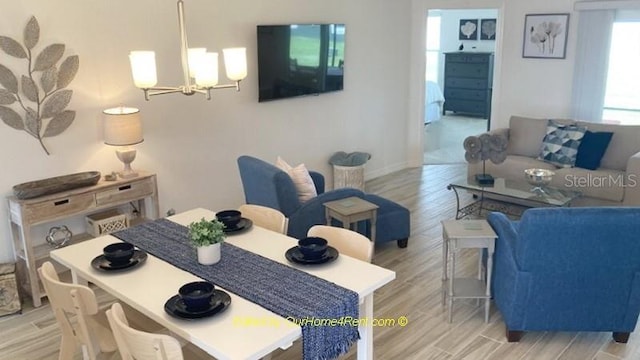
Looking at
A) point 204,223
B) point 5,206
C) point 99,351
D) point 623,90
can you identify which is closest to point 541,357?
point 204,223

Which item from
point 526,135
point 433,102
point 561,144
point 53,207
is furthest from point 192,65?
point 433,102

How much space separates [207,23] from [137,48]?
29.7 inches

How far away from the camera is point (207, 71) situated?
3143 millimetres

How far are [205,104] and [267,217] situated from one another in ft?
7.47

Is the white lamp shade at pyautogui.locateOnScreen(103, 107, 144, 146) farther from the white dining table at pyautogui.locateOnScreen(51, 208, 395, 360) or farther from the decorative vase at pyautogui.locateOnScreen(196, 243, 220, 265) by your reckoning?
the decorative vase at pyautogui.locateOnScreen(196, 243, 220, 265)

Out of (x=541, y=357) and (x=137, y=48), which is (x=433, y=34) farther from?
(x=541, y=357)

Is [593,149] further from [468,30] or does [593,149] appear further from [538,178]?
[468,30]

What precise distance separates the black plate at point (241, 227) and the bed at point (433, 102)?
761 cm

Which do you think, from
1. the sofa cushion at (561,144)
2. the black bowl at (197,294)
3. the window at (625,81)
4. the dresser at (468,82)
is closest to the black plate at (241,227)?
the black bowl at (197,294)

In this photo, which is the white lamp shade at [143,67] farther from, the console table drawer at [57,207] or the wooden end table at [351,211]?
the wooden end table at [351,211]

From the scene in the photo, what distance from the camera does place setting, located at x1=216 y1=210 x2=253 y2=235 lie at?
131 inches

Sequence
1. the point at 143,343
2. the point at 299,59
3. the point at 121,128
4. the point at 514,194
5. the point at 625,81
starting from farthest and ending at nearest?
the point at 625,81
the point at 299,59
the point at 514,194
the point at 121,128
the point at 143,343

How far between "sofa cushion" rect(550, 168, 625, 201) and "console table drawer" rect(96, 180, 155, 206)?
13.1ft

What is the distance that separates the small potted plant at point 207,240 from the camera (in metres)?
2.83
